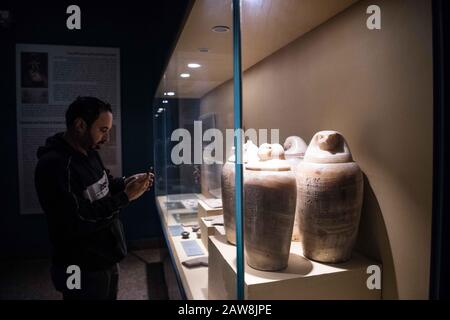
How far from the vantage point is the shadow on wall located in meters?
1.01

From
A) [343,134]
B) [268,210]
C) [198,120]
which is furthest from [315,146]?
[198,120]

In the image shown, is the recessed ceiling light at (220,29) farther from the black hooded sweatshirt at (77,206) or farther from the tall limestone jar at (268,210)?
the black hooded sweatshirt at (77,206)

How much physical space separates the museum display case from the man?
0.34 metres

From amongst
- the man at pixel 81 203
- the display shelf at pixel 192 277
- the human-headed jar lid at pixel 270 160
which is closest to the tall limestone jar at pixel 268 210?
the human-headed jar lid at pixel 270 160

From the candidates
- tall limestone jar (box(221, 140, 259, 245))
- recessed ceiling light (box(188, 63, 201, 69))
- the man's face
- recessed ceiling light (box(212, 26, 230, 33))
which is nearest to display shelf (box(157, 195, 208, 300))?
tall limestone jar (box(221, 140, 259, 245))

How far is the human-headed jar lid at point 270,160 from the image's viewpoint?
911 millimetres

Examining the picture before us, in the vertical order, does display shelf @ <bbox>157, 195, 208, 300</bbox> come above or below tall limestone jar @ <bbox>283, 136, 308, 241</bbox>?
below

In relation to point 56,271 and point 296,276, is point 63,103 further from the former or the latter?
point 296,276

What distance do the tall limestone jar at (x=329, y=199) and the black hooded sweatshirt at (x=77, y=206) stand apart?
2.36 feet

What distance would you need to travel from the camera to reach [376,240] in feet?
3.51

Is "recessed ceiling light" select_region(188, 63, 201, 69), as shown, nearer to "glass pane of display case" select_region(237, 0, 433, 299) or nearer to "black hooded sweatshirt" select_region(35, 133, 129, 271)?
"glass pane of display case" select_region(237, 0, 433, 299)

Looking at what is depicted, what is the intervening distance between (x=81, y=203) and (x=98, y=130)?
28 cm

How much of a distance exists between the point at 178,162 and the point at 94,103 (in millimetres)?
539
